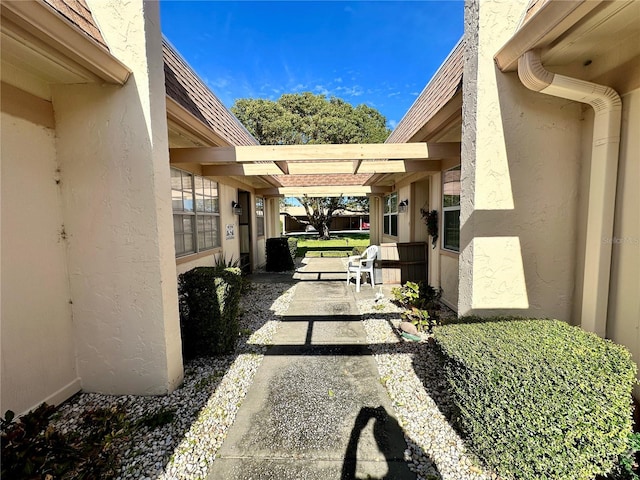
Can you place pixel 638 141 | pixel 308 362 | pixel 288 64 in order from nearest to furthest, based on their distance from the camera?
pixel 638 141
pixel 308 362
pixel 288 64

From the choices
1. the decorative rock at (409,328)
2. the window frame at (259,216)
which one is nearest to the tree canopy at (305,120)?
the window frame at (259,216)

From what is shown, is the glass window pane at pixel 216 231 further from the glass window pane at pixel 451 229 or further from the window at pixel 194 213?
the glass window pane at pixel 451 229

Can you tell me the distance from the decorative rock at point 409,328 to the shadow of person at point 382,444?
199 cm

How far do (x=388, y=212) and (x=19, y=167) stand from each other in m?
11.0

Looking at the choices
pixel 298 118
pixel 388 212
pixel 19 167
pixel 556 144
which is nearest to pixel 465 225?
pixel 556 144

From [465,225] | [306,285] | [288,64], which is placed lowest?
[306,285]

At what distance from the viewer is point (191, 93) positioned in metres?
5.10

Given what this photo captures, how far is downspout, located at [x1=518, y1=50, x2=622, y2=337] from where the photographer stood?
2.47 metres

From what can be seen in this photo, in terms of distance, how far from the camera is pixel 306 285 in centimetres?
868

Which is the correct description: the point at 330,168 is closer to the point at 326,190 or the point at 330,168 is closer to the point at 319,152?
the point at 319,152

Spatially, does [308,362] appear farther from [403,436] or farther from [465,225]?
[465,225]

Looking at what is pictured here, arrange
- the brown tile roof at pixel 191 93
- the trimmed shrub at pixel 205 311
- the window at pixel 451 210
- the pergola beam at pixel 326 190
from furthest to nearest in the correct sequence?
the pergola beam at pixel 326 190 → the window at pixel 451 210 → the brown tile roof at pixel 191 93 → the trimmed shrub at pixel 205 311

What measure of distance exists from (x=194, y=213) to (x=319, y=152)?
3225mm

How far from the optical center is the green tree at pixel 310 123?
22.4 metres
